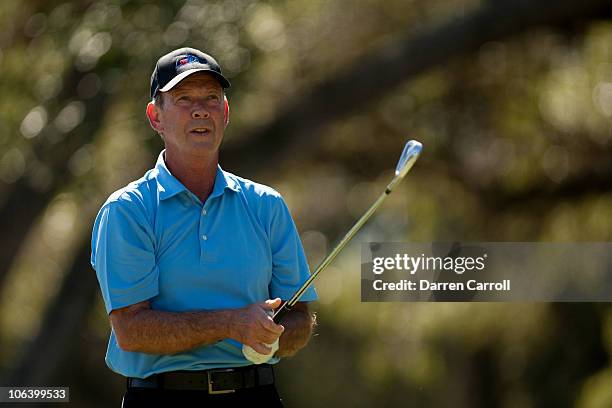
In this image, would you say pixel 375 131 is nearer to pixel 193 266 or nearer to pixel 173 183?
pixel 173 183

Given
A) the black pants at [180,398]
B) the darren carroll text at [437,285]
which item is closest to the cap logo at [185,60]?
the black pants at [180,398]

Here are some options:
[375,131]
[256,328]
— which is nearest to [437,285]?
[256,328]

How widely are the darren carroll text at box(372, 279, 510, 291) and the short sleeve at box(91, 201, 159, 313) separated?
4.12 metres

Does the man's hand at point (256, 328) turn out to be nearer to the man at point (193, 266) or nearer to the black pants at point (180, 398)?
the man at point (193, 266)

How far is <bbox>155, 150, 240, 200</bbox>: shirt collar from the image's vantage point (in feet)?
11.2

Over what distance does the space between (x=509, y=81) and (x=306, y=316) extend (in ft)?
25.1

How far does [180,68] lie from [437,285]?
13.7 ft

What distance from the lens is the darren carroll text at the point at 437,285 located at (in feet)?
24.7

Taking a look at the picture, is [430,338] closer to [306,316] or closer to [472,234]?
[472,234]

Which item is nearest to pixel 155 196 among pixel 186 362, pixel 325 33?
pixel 186 362

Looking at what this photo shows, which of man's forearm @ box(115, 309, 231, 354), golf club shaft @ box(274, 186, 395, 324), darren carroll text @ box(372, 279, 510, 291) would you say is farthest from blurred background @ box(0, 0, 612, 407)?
man's forearm @ box(115, 309, 231, 354)

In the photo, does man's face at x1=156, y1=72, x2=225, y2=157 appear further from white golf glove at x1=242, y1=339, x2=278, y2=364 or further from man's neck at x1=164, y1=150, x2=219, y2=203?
white golf glove at x1=242, y1=339, x2=278, y2=364

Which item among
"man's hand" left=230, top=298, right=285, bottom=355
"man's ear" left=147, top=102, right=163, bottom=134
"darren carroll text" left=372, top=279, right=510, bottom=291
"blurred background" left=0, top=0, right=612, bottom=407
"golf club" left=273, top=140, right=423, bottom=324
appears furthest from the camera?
"blurred background" left=0, top=0, right=612, bottom=407

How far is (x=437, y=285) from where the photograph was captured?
24.3 feet
